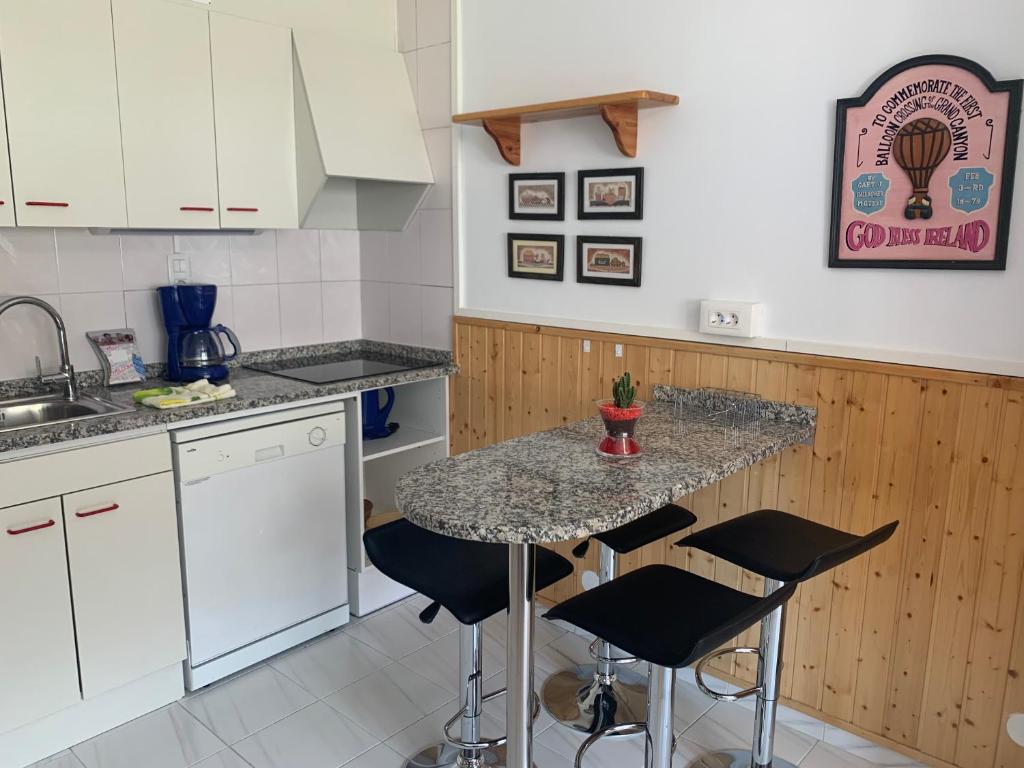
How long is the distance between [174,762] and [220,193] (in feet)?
5.75

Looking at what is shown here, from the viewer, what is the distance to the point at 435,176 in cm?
316

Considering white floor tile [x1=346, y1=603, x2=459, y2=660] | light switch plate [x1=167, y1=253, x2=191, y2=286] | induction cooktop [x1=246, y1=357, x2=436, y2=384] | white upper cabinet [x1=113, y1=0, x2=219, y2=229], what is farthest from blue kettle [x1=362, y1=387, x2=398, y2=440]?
white upper cabinet [x1=113, y1=0, x2=219, y2=229]

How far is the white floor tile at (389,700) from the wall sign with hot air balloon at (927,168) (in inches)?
70.6

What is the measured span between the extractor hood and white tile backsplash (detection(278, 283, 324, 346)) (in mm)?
300

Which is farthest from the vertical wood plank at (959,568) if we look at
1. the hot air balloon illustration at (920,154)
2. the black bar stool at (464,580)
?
the black bar stool at (464,580)

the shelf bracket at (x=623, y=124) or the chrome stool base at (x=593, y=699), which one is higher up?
the shelf bracket at (x=623, y=124)

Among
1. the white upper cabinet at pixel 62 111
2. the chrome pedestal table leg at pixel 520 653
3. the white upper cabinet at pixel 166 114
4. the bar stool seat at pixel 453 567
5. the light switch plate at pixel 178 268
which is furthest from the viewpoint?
the light switch plate at pixel 178 268

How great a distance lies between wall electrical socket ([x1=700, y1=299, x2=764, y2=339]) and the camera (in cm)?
234

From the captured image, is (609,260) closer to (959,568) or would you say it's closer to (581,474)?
(581,474)

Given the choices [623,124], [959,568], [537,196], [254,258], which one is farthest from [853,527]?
[254,258]

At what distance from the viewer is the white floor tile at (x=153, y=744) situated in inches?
89.0

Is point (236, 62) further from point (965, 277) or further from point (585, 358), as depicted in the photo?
point (965, 277)

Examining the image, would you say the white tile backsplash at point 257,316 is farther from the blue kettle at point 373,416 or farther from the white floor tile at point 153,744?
the white floor tile at point 153,744

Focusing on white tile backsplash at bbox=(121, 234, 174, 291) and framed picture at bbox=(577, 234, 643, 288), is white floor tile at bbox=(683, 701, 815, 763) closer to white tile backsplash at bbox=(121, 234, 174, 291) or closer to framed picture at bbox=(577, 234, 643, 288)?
framed picture at bbox=(577, 234, 643, 288)
